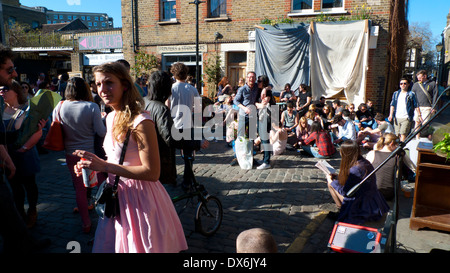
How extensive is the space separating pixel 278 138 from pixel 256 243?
5.87 meters

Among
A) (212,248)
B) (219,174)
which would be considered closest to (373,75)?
(219,174)

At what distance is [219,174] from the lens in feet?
20.2

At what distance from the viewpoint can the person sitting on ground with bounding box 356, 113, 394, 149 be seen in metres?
8.45

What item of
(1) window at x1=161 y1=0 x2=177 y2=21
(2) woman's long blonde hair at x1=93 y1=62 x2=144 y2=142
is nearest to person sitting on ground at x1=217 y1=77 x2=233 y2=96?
(1) window at x1=161 y1=0 x2=177 y2=21

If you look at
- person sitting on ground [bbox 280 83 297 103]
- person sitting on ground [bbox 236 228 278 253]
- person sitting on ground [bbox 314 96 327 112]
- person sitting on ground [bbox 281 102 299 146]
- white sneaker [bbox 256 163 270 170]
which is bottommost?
white sneaker [bbox 256 163 270 170]

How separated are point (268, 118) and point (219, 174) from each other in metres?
1.53

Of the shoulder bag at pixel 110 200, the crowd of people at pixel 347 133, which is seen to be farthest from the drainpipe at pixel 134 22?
the shoulder bag at pixel 110 200

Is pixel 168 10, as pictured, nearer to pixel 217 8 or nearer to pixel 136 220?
pixel 217 8

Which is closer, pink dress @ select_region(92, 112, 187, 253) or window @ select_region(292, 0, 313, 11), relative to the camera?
pink dress @ select_region(92, 112, 187, 253)

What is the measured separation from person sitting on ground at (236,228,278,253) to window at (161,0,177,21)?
15.0 meters

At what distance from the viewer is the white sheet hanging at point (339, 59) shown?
11289 millimetres

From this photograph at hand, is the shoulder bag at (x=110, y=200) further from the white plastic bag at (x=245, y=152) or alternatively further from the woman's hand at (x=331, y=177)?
the white plastic bag at (x=245, y=152)

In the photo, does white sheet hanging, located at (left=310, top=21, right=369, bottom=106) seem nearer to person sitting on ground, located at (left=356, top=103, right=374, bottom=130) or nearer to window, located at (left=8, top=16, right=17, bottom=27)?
person sitting on ground, located at (left=356, top=103, right=374, bottom=130)
